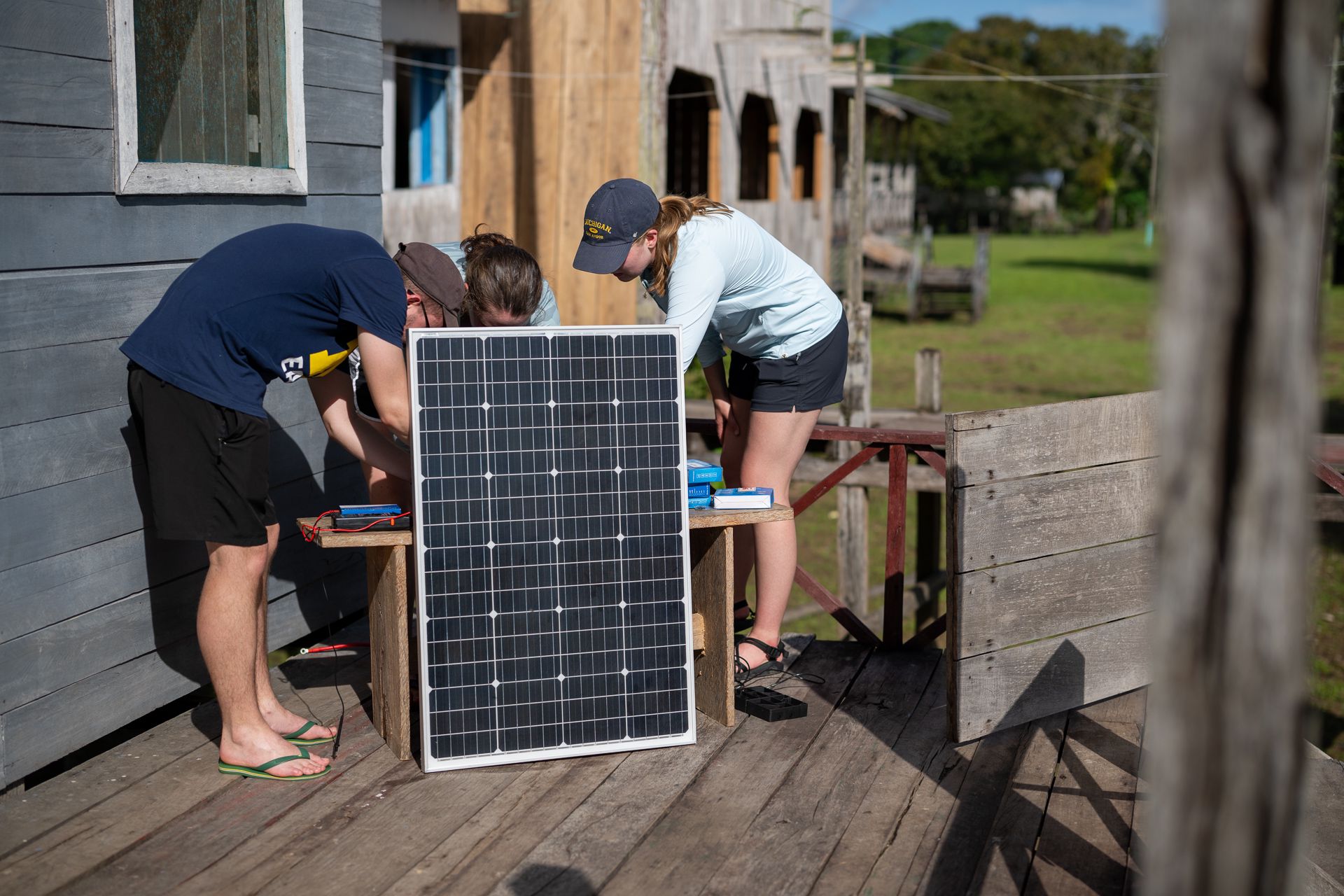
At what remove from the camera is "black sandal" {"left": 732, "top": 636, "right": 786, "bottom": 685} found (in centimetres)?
463

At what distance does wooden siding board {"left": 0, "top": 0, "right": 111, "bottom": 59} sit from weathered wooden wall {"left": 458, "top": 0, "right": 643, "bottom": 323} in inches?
225

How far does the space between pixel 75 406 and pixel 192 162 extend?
3.16 ft

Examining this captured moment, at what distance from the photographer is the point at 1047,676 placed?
4.26m

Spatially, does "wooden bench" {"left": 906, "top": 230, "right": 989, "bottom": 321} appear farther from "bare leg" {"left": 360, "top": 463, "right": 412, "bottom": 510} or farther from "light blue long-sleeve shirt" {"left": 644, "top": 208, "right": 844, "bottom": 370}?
"bare leg" {"left": 360, "top": 463, "right": 412, "bottom": 510}

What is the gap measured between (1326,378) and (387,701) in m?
17.2

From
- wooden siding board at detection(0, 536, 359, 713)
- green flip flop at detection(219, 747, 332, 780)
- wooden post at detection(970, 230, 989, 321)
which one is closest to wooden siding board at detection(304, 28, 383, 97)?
wooden siding board at detection(0, 536, 359, 713)

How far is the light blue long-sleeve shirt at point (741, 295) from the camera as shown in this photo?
4.04 m

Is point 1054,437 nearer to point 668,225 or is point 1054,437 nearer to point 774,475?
point 774,475

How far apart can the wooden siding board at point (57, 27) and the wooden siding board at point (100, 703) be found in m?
1.86

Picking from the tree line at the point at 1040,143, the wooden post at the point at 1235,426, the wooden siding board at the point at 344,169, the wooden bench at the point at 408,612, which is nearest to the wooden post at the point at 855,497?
the wooden siding board at the point at 344,169

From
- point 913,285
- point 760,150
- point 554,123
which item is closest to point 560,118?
point 554,123

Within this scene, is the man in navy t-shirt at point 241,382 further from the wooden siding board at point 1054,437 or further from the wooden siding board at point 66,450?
the wooden siding board at point 1054,437

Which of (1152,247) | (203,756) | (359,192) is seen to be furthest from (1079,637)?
(1152,247)

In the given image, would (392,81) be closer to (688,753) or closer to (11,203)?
(11,203)
